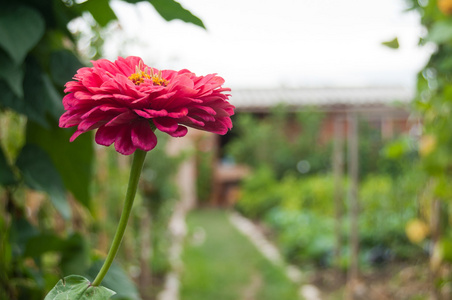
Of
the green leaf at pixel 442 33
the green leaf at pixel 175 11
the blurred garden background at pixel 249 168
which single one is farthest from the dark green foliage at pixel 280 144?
the green leaf at pixel 175 11

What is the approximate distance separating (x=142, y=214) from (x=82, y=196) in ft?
11.3

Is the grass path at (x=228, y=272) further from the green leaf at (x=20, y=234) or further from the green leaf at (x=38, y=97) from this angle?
the green leaf at (x=38, y=97)

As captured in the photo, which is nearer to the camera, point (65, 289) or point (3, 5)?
point (65, 289)

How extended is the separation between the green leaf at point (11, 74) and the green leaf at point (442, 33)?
121cm

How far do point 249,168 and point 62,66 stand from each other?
8.94 meters

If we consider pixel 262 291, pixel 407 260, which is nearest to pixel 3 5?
pixel 262 291

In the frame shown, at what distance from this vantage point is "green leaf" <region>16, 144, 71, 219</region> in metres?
0.66

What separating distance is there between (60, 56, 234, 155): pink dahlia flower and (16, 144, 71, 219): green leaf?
445mm

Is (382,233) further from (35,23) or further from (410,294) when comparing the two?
(35,23)

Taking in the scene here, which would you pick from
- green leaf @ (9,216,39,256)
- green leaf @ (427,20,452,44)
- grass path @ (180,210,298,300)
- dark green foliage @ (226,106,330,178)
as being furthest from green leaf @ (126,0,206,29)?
dark green foliage @ (226,106,330,178)

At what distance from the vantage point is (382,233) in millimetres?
4480

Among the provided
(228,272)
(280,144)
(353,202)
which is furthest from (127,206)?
(280,144)

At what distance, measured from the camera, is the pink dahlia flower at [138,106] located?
0.23 metres

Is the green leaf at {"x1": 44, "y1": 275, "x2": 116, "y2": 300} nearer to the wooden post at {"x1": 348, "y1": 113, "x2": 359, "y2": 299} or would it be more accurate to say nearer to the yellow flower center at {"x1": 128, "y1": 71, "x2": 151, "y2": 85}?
the yellow flower center at {"x1": 128, "y1": 71, "x2": 151, "y2": 85}
